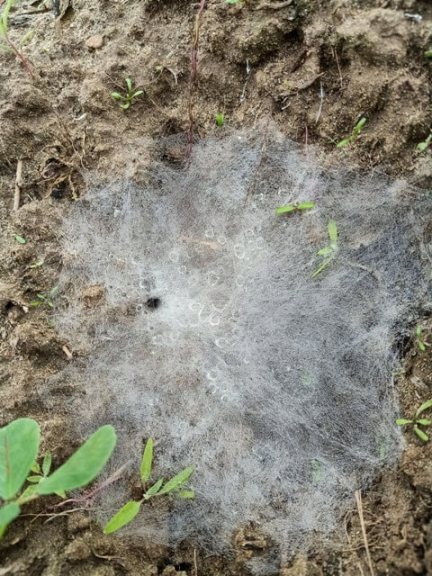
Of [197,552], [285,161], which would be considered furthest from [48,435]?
[285,161]

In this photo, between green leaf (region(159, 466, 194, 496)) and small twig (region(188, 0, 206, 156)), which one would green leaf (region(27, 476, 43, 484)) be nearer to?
green leaf (region(159, 466, 194, 496))

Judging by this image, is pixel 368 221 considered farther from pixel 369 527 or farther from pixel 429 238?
pixel 369 527

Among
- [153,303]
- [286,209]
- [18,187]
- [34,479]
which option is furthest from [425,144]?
[34,479]

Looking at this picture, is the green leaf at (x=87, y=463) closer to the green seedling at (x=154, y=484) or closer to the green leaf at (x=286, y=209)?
the green seedling at (x=154, y=484)

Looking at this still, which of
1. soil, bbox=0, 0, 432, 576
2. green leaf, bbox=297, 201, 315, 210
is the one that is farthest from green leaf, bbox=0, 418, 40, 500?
green leaf, bbox=297, 201, 315, 210

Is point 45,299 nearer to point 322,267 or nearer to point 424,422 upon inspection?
point 322,267

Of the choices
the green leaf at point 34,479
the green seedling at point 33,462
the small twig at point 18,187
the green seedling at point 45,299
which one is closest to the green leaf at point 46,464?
the green leaf at point 34,479
